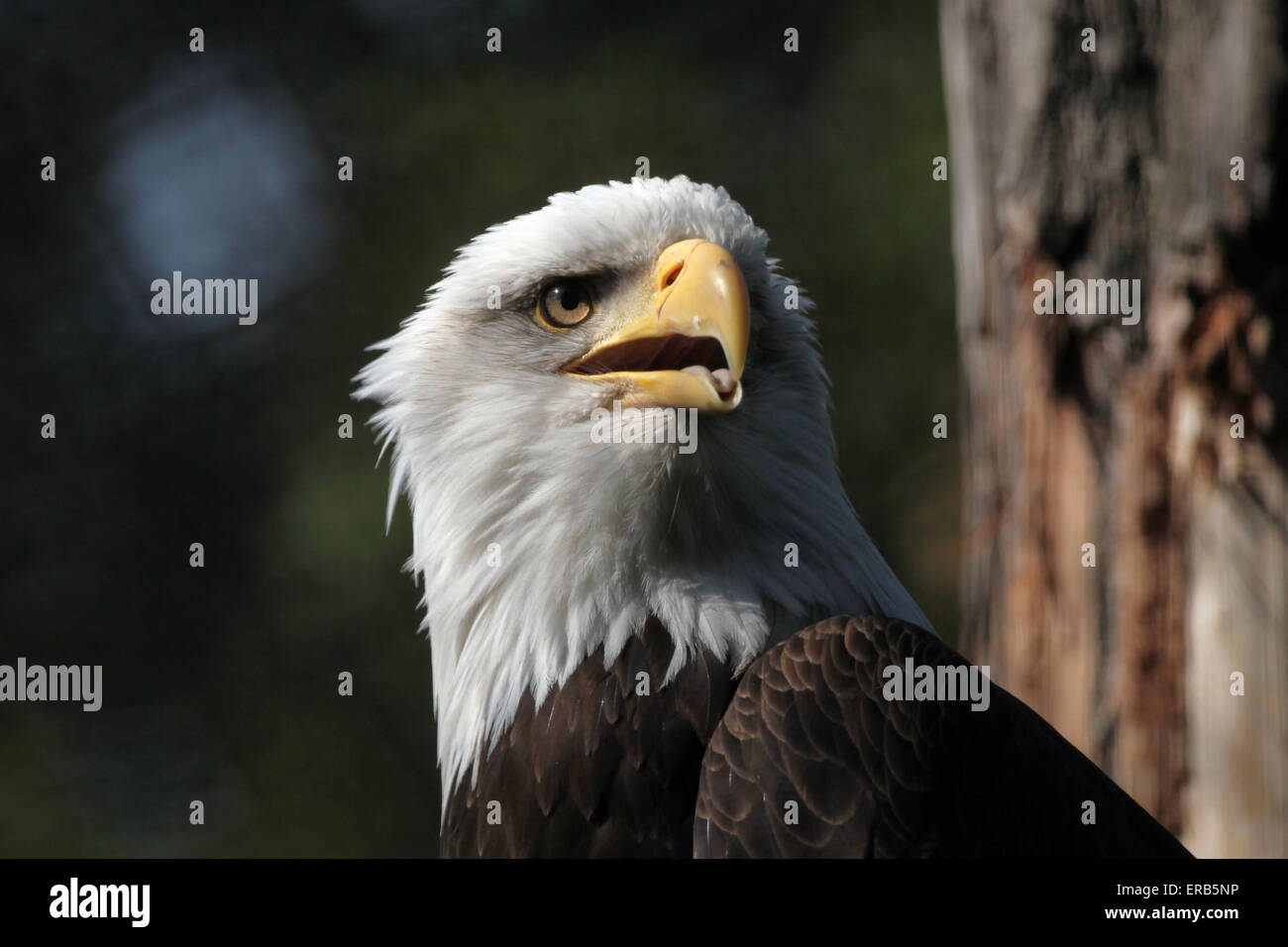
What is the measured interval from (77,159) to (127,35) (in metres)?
0.71

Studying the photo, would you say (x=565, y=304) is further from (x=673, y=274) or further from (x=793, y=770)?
(x=793, y=770)

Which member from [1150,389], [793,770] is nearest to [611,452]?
[793,770]

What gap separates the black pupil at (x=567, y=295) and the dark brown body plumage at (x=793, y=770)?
627 mm

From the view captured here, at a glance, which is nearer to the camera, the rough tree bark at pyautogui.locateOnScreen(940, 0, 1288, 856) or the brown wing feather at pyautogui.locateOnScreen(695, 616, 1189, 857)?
the brown wing feather at pyautogui.locateOnScreen(695, 616, 1189, 857)

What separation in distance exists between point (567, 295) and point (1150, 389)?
1532 mm

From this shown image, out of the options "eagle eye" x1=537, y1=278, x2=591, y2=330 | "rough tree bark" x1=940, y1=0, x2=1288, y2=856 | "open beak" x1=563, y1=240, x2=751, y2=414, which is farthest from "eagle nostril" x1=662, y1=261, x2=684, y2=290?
"rough tree bark" x1=940, y1=0, x2=1288, y2=856

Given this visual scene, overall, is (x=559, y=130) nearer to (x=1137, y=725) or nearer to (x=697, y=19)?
(x=697, y=19)

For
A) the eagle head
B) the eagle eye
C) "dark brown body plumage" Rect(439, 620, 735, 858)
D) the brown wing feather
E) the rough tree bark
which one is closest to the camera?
the brown wing feather

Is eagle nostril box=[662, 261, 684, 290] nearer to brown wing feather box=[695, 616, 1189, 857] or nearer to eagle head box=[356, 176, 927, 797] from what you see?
eagle head box=[356, 176, 927, 797]

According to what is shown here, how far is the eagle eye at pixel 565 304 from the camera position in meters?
2.59

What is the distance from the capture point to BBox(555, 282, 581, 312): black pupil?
2588 millimetres

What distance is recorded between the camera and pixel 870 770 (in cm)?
216

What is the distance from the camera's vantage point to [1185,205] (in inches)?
126

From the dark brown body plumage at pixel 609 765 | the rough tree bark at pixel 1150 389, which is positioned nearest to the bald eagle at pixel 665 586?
the dark brown body plumage at pixel 609 765
